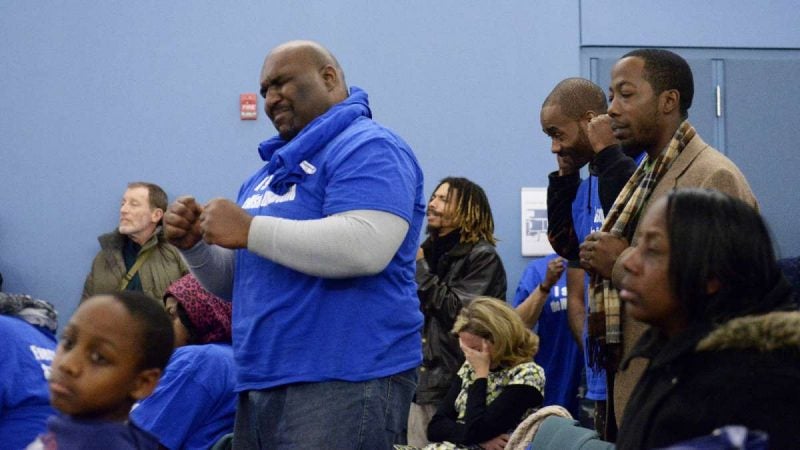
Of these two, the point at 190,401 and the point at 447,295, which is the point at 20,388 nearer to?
the point at 190,401

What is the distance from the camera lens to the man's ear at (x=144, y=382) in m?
2.36

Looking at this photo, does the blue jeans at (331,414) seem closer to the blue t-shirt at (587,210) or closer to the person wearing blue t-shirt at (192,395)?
the person wearing blue t-shirt at (192,395)

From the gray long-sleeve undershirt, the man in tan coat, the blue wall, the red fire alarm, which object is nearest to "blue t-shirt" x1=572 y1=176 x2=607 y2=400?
the man in tan coat

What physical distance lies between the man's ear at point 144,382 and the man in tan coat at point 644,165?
102 centimetres

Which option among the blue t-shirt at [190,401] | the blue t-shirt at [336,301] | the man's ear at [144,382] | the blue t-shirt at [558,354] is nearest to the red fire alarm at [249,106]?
the blue t-shirt at [558,354]

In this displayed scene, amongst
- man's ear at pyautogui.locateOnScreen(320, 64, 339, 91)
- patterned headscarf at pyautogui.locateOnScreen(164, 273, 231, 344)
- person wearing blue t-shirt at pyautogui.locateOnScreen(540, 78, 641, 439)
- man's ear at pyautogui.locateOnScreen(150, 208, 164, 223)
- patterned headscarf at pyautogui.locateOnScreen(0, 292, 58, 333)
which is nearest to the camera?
man's ear at pyautogui.locateOnScreen(320, 64, 339, 91)

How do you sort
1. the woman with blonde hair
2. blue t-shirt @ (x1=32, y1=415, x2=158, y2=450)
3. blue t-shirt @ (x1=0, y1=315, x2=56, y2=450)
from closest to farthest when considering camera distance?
blue t-shirt @ (x1=32, y1=415, x2=158, y2=450)
blue t-shirt @ (x1=0, y1=315, x2=56, y2=450)
the woman with blonde hair

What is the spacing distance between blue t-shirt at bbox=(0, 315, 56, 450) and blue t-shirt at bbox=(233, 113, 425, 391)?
0.77 metres

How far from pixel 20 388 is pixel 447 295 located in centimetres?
230

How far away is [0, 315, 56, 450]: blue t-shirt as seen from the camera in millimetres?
3193

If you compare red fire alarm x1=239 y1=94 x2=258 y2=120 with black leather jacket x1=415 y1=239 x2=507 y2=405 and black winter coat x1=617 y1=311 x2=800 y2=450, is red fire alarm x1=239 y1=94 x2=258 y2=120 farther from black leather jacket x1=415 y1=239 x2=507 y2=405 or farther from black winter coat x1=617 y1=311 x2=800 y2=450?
black winter coat x1=617 y1=311 x2=800 y2=450

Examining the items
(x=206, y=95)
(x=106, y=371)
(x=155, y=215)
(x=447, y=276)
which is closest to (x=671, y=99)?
(x=106, y=371)

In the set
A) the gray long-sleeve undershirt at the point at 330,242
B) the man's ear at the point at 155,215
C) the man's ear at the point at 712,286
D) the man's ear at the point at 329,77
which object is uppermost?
the man's ear at the point at 329,77

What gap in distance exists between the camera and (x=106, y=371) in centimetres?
231
